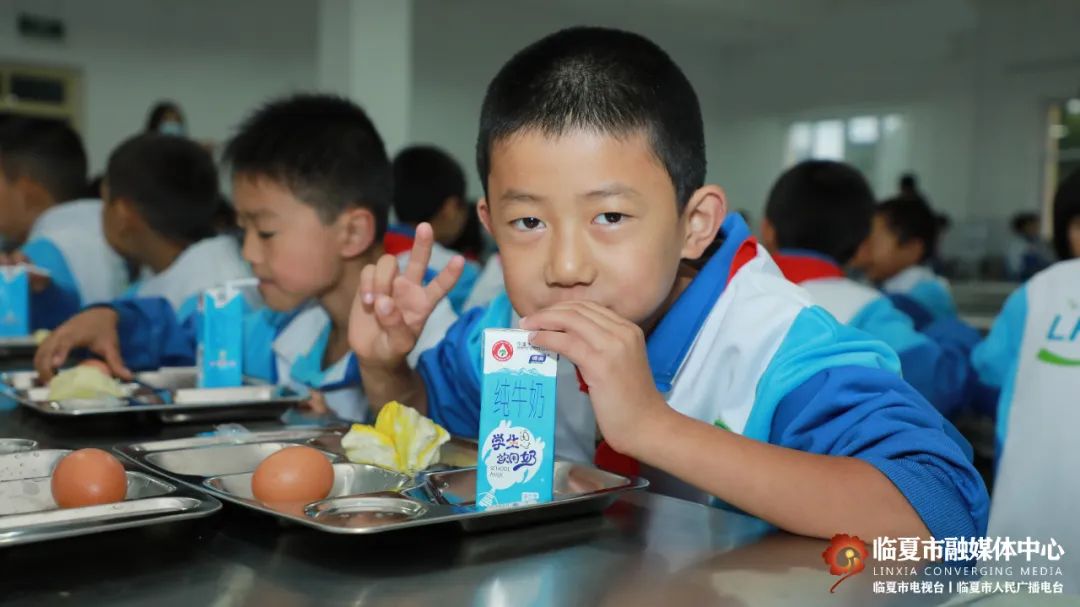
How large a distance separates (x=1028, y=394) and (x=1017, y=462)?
133 millimetres

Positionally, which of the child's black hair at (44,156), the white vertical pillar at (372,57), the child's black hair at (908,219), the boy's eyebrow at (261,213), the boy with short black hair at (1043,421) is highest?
the white vertical pillar at (372,57)

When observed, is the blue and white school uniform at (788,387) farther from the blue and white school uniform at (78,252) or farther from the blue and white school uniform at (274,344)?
the blue and white school uniform at (78,252)

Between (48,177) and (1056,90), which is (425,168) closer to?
(48,177)

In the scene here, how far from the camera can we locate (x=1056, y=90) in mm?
9695

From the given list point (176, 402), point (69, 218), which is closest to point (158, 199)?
point (69, 218)

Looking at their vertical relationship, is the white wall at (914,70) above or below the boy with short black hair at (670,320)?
above

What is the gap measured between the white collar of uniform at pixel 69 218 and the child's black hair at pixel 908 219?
10.8 feet

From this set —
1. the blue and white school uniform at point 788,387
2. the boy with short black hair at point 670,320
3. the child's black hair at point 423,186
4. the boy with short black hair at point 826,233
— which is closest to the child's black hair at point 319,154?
the boy with short black hair at point 670,320

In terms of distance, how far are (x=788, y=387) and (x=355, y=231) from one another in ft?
3.98

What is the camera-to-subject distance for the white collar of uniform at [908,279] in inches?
172

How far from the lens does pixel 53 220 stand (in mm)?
3197

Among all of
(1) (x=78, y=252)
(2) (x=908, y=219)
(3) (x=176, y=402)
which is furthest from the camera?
(2) (x=908, y=219)

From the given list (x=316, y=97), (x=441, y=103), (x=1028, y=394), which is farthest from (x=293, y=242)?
(x=441, y=103)

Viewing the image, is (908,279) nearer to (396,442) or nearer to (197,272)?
(197,272)
